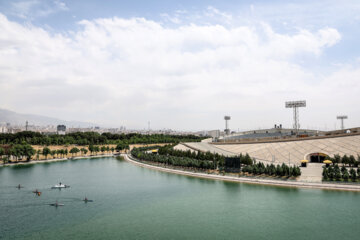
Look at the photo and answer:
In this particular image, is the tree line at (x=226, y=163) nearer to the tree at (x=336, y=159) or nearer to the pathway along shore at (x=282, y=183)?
the pathway along shore at (x=282, y=183)

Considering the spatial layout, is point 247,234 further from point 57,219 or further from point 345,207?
point 57,219

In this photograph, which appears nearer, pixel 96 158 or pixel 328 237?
pixel 328 237

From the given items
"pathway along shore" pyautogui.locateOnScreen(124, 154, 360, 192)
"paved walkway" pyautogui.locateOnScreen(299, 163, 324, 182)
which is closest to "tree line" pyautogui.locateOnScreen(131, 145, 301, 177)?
"paved walkway" pyautogui.locateOnScreen(299, 163, 324, 182)

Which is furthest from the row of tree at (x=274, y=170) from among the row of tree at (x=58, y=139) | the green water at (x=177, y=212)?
the row of tree at (x=58, y=139)

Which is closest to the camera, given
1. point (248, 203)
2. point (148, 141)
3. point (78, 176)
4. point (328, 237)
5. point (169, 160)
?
point (328, 237)

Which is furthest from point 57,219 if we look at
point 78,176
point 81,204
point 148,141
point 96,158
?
point 148,141

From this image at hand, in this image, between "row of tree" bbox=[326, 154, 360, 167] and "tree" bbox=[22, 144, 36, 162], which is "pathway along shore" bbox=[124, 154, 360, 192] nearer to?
"row of tree" bbox=[326, 154, 360, 167]
